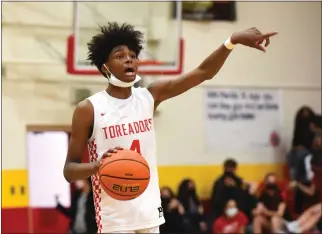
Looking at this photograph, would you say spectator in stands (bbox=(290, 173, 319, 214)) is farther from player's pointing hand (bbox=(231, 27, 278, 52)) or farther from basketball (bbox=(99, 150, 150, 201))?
basketball (bbox=(99, 150, 150, 201))

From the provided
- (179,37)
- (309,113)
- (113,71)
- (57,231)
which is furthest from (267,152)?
(113,71)

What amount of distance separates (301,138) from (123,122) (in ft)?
27.9

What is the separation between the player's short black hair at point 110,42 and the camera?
450 cm

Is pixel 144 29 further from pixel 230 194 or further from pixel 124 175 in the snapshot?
pixel 124 175

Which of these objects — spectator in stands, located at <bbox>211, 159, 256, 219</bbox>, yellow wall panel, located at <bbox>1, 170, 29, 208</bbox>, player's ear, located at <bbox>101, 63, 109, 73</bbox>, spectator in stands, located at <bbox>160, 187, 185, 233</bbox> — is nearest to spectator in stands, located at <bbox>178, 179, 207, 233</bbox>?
spectator in stands, located at <bbox>211, 159, 256, 219</bbox>

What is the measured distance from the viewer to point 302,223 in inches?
444

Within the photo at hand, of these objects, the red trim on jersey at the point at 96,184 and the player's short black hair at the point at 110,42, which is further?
the player's short black hair at the point at 110,42

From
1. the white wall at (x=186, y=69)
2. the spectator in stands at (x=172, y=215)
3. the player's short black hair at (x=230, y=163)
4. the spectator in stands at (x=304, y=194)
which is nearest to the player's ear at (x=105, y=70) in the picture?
the spectator in stands at (x=172, y=215)

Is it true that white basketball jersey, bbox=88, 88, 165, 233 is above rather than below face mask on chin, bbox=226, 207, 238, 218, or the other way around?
above

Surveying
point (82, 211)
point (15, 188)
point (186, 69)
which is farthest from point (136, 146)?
point (186, 69)

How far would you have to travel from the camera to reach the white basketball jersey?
4324mm

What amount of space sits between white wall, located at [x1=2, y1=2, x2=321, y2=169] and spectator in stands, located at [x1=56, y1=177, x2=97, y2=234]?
1.08 metres

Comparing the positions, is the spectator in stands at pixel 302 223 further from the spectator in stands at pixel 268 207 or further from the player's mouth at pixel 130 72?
the player's mouth at pixel 130 72

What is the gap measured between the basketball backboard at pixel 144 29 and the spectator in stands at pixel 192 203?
216cm
